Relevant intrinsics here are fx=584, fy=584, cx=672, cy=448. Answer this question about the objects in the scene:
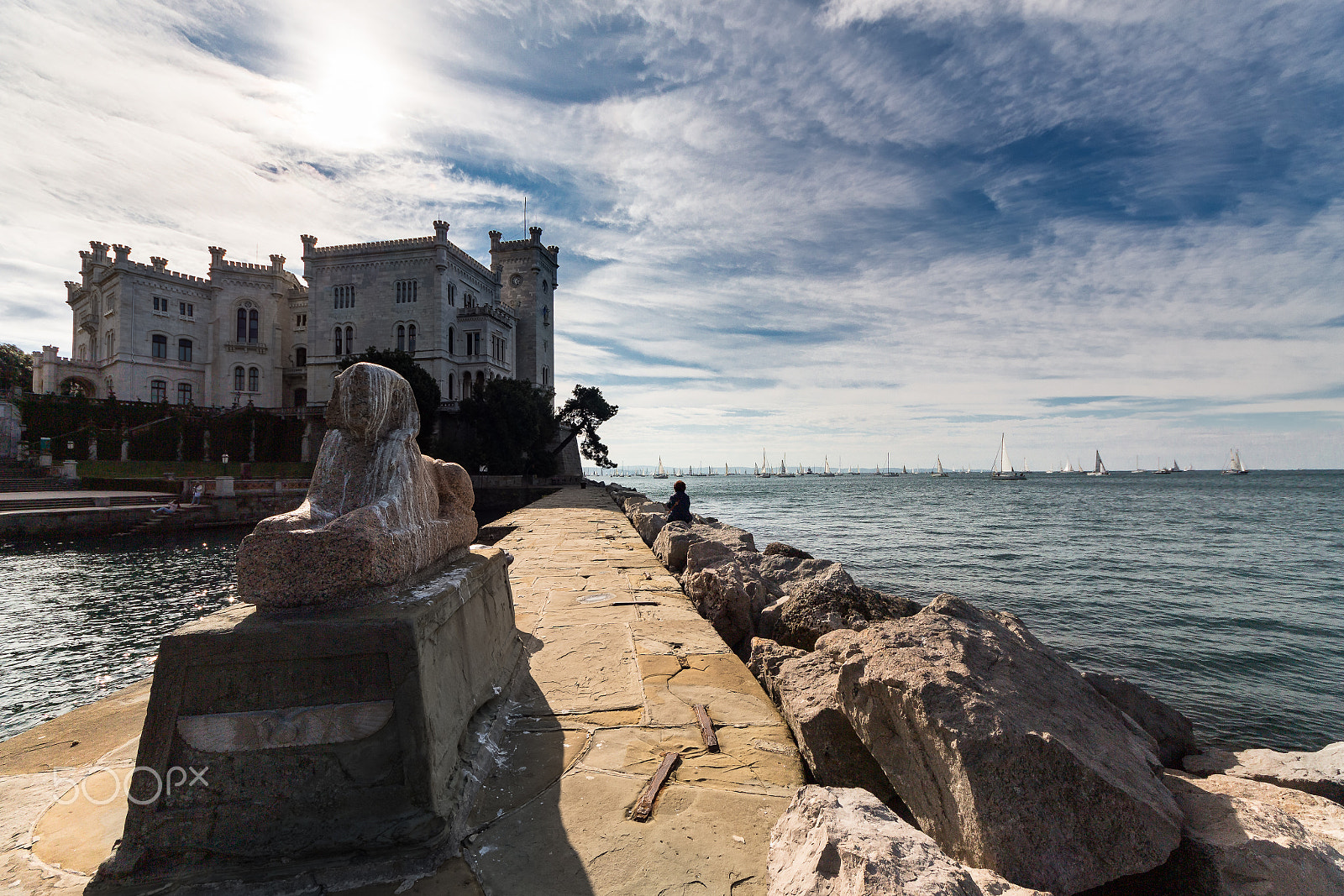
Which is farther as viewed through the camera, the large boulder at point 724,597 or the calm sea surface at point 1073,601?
the calm sea surface at point 1073,601

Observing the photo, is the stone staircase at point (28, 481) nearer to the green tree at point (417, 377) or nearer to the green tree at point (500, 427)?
the green tree at point (417, 377)

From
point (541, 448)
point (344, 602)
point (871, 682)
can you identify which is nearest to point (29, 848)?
point (344, 602)

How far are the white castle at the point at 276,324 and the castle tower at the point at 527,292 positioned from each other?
130 cm

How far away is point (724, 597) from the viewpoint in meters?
5.45

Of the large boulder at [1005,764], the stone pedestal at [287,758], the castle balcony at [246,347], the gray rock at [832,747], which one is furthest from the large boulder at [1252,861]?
the castle balcony at [246,347]

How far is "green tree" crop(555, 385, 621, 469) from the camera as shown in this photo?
4406 cm

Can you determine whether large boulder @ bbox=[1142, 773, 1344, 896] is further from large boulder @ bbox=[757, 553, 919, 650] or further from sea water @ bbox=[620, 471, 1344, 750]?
sea water @ bbox=[620, 471, 1344, 750]

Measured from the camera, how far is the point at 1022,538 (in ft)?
70.0

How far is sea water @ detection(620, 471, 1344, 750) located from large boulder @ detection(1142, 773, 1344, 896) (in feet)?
15.3

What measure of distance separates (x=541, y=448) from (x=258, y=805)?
36176 millimetres

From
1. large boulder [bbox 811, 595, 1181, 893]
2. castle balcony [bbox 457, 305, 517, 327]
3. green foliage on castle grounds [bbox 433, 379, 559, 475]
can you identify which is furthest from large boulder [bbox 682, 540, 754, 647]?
castle balcony [bbox 457, 305, 517, 327]

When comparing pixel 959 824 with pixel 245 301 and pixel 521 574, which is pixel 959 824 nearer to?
pixel 521 574

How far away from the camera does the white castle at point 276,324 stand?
38406mm

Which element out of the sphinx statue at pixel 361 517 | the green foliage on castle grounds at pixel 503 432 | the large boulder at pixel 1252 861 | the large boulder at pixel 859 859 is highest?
the green foliage on castle grounds at pixel 503 432
